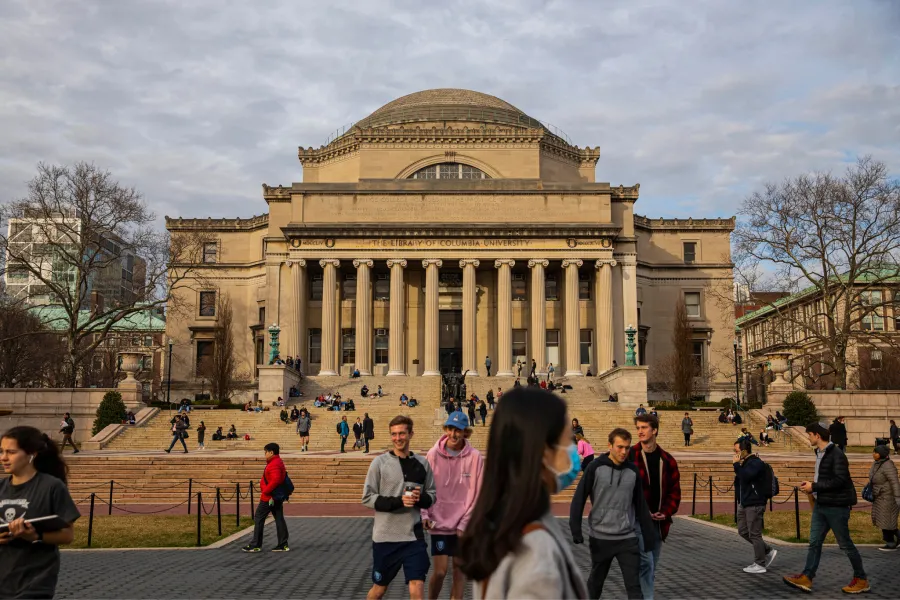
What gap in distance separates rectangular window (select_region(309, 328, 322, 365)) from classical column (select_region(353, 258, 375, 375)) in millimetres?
4566

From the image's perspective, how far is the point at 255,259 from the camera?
232 ft

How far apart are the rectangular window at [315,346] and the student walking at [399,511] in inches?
2112

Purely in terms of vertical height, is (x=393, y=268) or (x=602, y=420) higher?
(x=393, y=268)

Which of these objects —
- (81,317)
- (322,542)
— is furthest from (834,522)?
(81,317)

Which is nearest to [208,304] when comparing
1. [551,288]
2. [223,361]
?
[223,361]

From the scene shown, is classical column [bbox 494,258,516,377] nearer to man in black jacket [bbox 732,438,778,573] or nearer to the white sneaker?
man in black jacket [bbox 732,438,778,573]

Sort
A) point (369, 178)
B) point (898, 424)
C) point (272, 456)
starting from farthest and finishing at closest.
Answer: point (369, 178), point (898, 424), point (272, 456)

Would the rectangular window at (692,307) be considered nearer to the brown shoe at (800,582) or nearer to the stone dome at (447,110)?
the stone dome at (447,110)

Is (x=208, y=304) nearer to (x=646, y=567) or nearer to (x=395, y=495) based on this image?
(x=395, y=495)

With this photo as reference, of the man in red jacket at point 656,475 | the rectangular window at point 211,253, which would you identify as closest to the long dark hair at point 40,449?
the man in red jacket at point 656,475

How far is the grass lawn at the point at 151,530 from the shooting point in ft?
53.3

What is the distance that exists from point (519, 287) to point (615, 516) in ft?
178

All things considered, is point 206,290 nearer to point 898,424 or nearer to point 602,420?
point 602,420

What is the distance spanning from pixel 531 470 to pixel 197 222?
72329 mm
